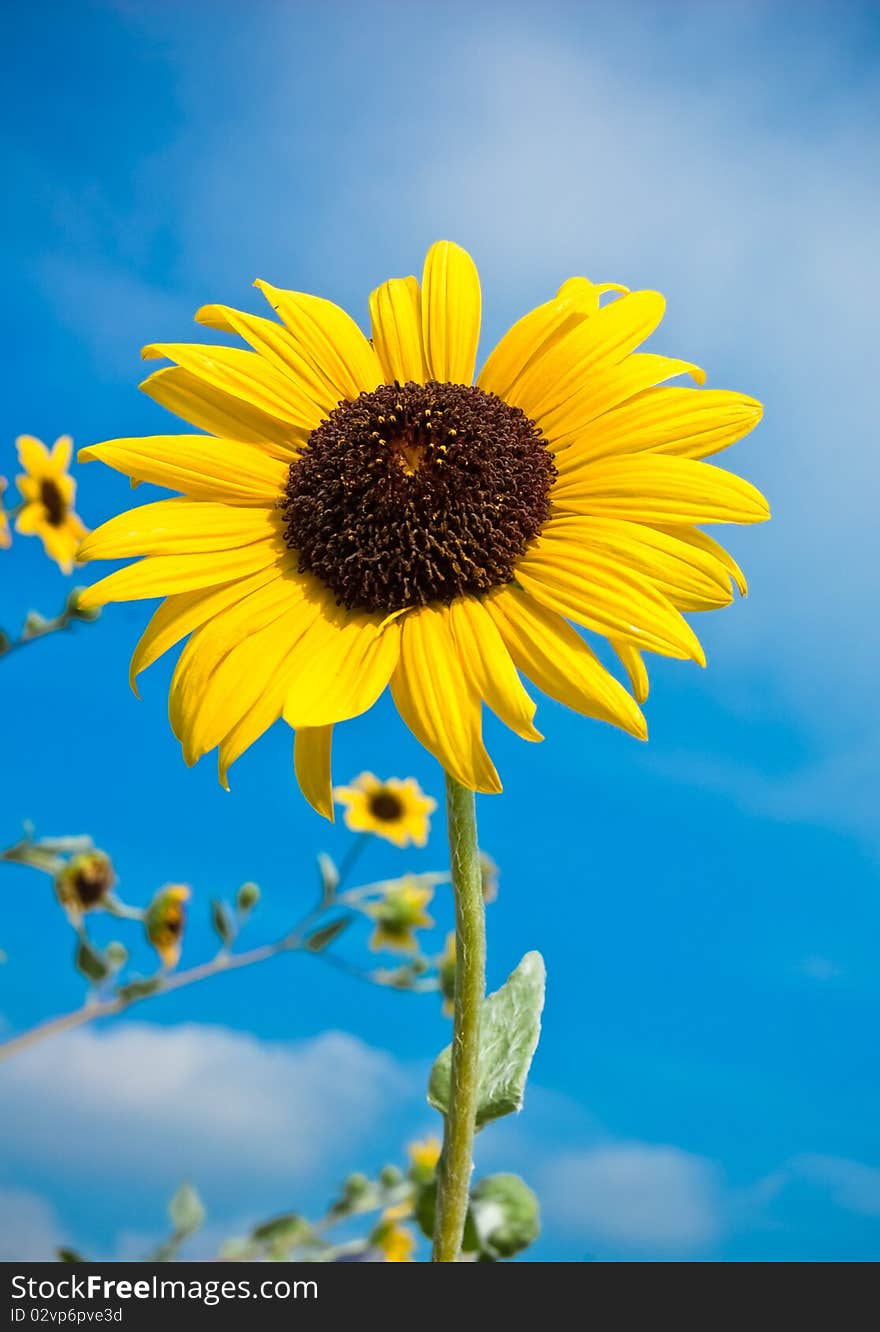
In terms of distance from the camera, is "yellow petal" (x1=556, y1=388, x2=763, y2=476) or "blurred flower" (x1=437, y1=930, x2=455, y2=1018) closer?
"yellow petal" (x1=556, y1=388, x2=763, y2=476)

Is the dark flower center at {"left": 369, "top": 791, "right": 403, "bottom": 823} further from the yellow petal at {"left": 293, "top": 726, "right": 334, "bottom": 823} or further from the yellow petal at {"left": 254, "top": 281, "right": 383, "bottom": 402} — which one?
the yellow petal at {"left": 293, "top": 726, "right": 334, "bottom": 823}

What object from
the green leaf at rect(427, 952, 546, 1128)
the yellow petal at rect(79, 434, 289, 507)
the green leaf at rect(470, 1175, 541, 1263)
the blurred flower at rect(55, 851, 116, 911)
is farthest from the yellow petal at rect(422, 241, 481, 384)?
the blurred flower at rect(55, 851, 116, 911)

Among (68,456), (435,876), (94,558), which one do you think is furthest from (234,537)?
(68,456)

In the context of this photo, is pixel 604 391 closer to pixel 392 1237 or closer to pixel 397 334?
pixel 397 334

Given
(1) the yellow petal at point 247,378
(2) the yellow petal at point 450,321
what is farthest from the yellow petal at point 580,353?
(1) the yellow petal at point 247,378
